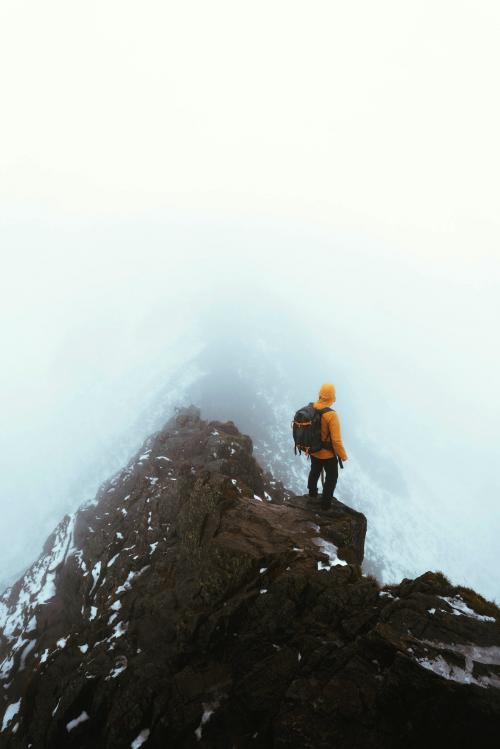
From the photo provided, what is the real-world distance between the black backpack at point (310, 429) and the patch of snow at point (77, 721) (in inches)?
413

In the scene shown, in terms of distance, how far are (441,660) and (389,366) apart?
134550 millimetres

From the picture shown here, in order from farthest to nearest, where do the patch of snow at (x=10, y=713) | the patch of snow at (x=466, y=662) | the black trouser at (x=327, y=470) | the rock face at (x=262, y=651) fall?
1. the patch of snow at (x=10, y=713)
2. the black trouser at (x=327, y=470)
3. the rock face at (x=262, y=651)
4. the patch of snow at (x=466, y=662)

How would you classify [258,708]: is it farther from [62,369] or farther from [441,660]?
[62,369]

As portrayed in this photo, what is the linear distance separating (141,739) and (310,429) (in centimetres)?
941

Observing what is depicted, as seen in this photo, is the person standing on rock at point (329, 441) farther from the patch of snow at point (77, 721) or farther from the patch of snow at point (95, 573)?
the patch of snow at point (95, 573)

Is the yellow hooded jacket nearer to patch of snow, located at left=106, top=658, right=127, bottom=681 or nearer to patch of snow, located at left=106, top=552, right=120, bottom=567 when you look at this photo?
patch of snow, located at left=106, top=658, right=127, bottom=681

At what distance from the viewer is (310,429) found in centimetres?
1189

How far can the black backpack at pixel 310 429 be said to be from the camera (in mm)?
11828

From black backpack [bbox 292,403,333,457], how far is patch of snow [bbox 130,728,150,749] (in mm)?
8471

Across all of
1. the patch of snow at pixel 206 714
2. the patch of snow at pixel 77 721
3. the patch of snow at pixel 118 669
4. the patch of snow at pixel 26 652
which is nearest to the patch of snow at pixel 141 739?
the patch of snow at pixel 206 714

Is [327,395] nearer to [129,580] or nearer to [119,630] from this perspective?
[119,630]

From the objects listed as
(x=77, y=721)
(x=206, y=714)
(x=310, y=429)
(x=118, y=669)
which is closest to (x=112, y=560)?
(x=118, y=669)

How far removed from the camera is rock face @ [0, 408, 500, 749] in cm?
675

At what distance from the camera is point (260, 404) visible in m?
71.8
